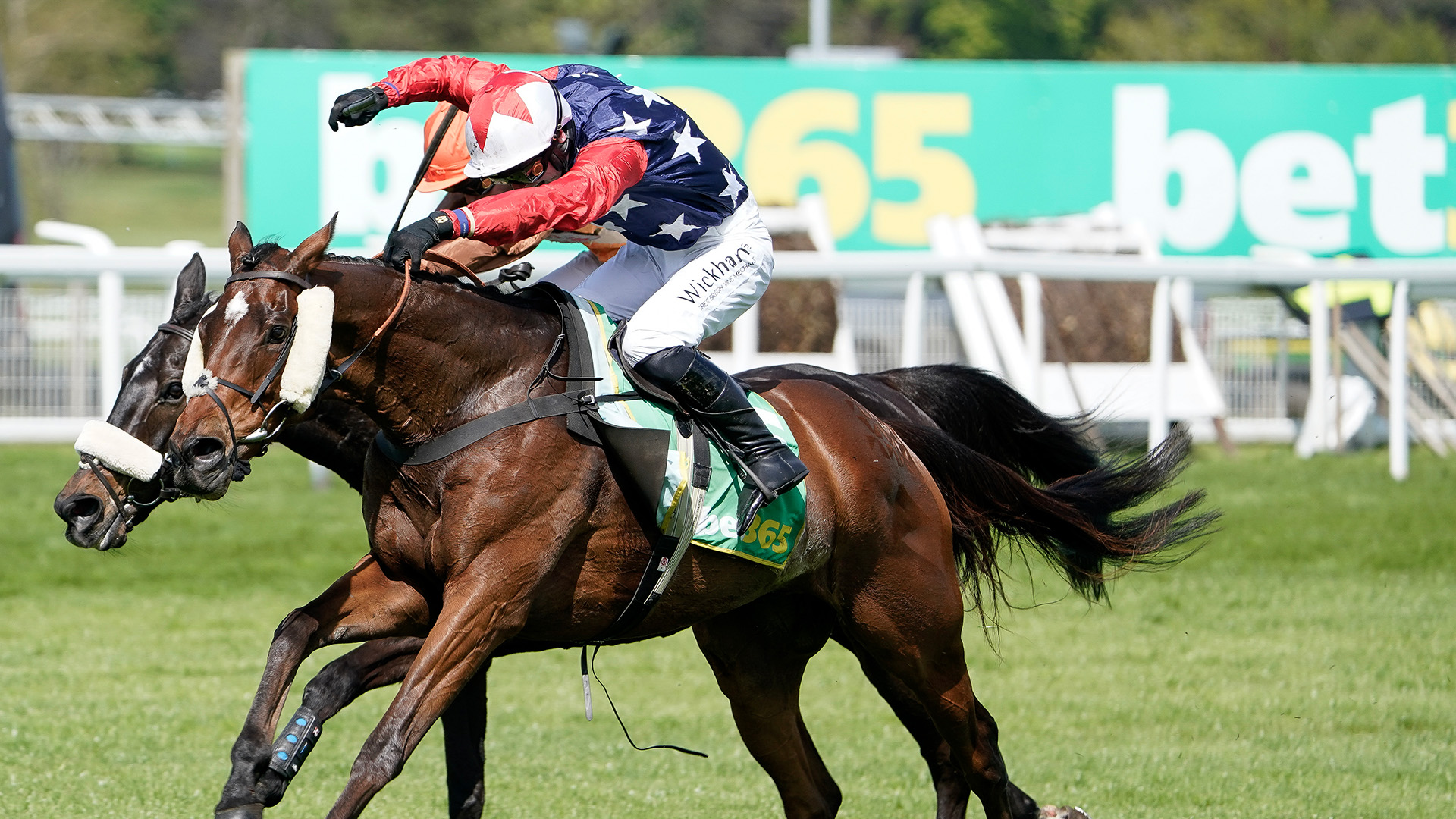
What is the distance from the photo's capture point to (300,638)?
11.8 ft

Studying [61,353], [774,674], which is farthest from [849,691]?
[61,353]

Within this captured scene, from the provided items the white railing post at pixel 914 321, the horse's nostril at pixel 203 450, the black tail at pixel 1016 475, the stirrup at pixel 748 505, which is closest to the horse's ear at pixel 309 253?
the horse's nostril at pixel 203 450

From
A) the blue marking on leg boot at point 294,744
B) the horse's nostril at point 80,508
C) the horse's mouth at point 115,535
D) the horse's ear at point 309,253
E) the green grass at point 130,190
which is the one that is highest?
the horse's ear at point 309,253

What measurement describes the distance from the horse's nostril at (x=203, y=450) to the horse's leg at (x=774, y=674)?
148cm

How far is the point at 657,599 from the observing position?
380 centimetres

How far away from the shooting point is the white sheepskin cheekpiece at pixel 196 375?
3.24m

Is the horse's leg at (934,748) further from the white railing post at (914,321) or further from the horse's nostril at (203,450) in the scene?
the white railing post at (914,321)

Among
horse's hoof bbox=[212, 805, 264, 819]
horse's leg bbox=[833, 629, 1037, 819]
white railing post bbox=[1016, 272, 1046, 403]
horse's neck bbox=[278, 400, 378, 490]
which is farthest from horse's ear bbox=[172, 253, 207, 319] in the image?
white railing post bbox=[1016, 272, 1046, 403]

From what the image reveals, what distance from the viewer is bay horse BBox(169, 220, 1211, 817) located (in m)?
3.35

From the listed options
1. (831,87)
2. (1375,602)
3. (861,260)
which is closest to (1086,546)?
(1375,602)

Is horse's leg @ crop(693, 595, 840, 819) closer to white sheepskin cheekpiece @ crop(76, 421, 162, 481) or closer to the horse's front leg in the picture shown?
the horse's front leg

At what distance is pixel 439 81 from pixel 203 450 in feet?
3.72

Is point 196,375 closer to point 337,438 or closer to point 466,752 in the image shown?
point 337,438

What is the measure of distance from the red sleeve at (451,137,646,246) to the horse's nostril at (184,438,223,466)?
2.11ft
